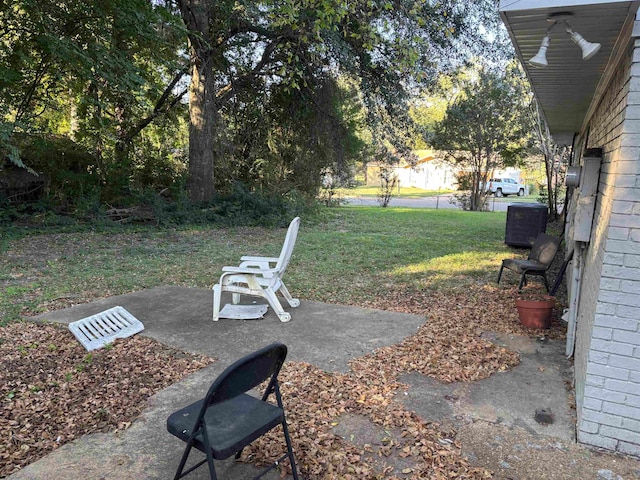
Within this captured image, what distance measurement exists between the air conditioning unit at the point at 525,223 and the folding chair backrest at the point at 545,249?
10.0 feet

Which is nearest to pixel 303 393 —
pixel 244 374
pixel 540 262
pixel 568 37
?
pixel 244 374

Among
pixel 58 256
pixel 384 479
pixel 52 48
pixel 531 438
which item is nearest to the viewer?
pixel 384 479

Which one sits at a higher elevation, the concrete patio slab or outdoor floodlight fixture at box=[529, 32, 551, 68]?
outdoor floodlight fixture at box=[529, 32, 551, 68]

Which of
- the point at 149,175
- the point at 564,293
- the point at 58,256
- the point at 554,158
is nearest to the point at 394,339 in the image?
the point at 564,293

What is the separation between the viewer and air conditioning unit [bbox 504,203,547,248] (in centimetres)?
879

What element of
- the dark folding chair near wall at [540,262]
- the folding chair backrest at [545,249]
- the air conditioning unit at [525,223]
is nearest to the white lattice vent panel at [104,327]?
the dark folding chair near wall at [540,262]

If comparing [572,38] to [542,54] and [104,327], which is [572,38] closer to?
[542,54]

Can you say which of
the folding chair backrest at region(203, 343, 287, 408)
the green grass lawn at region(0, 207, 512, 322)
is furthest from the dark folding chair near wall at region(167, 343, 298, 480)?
the green grass lawn at region(0, 207, 512, 322)

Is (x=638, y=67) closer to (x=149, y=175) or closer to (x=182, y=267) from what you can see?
(x=182, y=267)

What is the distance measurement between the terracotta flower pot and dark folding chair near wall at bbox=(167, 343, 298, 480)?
10.1 ft

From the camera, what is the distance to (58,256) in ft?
24.3

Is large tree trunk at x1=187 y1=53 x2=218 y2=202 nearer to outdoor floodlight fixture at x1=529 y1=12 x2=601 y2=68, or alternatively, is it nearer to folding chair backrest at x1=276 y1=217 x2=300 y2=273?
folding chair backrest at x1=276 y1=217 x2=300 y2=273

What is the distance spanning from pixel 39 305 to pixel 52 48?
560 centimetres

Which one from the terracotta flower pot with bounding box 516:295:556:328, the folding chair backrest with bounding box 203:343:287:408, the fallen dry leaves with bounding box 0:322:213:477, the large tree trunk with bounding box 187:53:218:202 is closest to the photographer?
the folding chair backrest with bounding box 203:343:287:408
